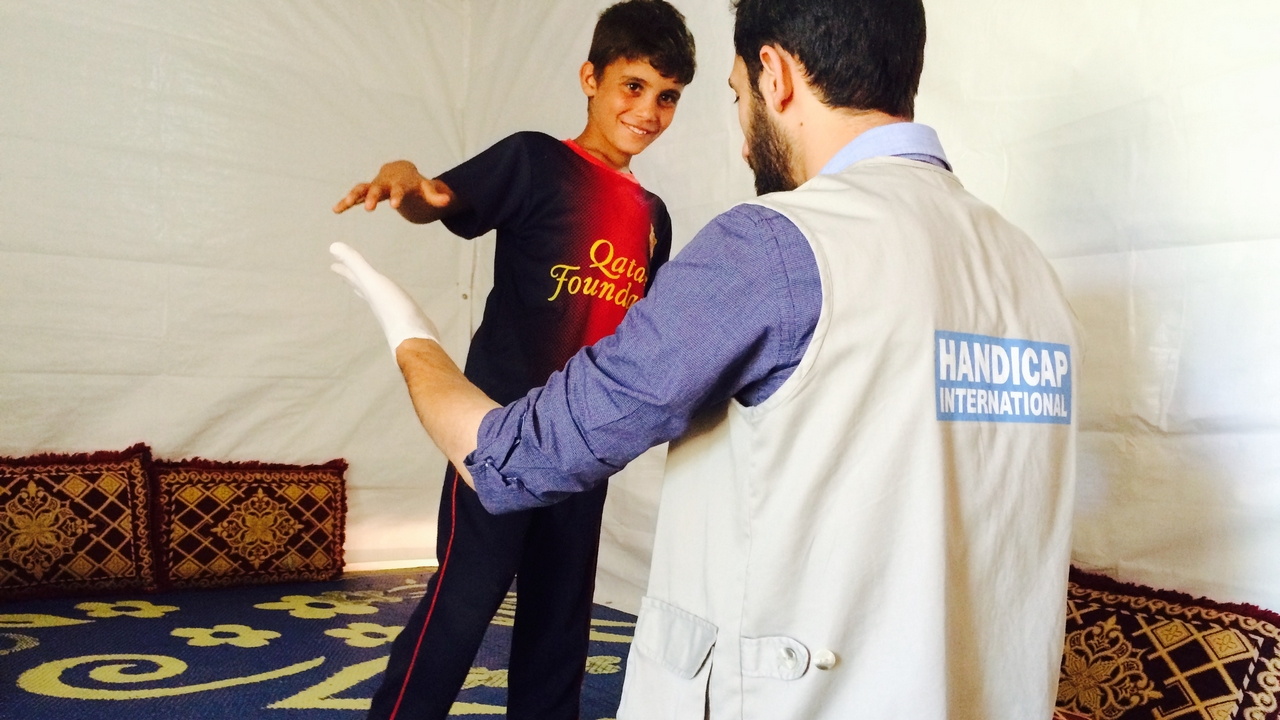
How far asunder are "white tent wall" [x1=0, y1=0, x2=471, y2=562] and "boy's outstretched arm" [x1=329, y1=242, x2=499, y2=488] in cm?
150

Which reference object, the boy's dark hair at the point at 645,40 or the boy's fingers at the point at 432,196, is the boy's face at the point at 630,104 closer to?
the boy's dark hair at the point at 645,40

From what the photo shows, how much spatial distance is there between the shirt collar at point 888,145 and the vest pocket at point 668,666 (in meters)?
0.38

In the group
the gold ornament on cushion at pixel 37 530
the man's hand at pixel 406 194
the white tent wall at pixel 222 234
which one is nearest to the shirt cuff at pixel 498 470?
the man's hand at pixel 406 194

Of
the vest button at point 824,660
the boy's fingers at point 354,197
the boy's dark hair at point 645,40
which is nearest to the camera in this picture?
the vest button at point 824,660

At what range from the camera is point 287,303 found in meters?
2.34

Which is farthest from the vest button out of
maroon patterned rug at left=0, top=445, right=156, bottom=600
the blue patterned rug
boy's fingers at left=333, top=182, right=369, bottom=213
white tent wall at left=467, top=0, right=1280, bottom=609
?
maroon patterned rug at left=0, top=445, right=156, bottom=600

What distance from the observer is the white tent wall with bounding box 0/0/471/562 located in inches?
81.0

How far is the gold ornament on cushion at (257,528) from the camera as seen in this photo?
2199 millimetres

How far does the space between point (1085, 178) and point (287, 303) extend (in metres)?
1.90

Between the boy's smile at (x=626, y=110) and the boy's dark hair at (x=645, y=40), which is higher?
the boy's dark hair at (x=645, y=40)

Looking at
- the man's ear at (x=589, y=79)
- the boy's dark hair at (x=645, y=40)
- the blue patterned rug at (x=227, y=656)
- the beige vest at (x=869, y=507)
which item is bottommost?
the blue patterned rug at (x=227, y=656)

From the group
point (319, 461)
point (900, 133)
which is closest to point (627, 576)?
point (319, 461)

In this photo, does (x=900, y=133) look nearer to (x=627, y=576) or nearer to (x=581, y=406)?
(x=581, y=406)

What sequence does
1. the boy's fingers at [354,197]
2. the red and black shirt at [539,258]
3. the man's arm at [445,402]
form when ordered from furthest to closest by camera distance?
the red and black shirt at [539,258]
the boy's fingers at [354,197]
the man's arm at [445,402]
